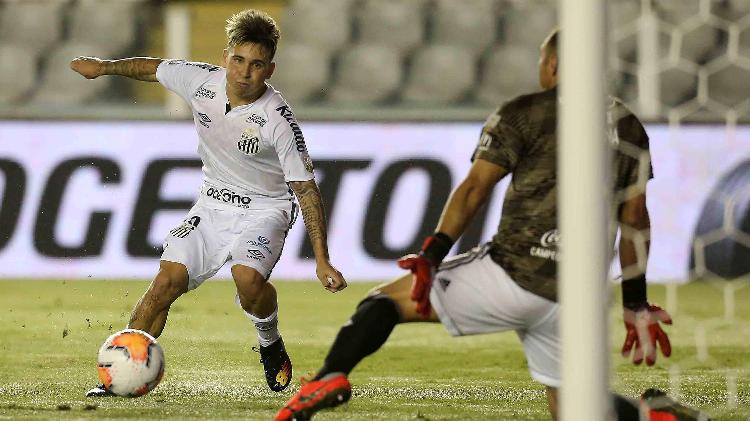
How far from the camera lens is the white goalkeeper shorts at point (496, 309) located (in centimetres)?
376

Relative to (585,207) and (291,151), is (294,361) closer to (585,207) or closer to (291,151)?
(291,151)

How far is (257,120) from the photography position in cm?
510

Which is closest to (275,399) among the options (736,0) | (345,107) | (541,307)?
(541,307)

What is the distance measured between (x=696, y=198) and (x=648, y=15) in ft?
Result: 6.68

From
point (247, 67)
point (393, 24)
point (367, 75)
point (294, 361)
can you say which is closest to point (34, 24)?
point (367, 75)

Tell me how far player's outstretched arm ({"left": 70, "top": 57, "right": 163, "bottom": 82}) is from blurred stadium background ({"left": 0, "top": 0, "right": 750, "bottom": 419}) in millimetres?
2948

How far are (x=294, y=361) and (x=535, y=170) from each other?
258cm

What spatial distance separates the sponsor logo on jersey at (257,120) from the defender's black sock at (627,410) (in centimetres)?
179

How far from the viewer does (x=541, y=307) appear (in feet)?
12.3

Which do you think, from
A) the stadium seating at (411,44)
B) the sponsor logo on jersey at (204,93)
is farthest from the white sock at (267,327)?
the stadium seating at (411,44)

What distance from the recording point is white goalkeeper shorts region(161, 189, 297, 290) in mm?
5082

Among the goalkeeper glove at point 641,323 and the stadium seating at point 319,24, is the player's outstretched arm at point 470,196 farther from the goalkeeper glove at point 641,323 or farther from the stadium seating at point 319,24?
the stadium seating at point 319,24

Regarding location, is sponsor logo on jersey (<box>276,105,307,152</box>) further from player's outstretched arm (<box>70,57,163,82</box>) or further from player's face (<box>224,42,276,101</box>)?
player's outstretched arm (<box>70,57,163,82</box>)

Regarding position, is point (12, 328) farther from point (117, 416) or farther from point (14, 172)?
point (117, 416)
